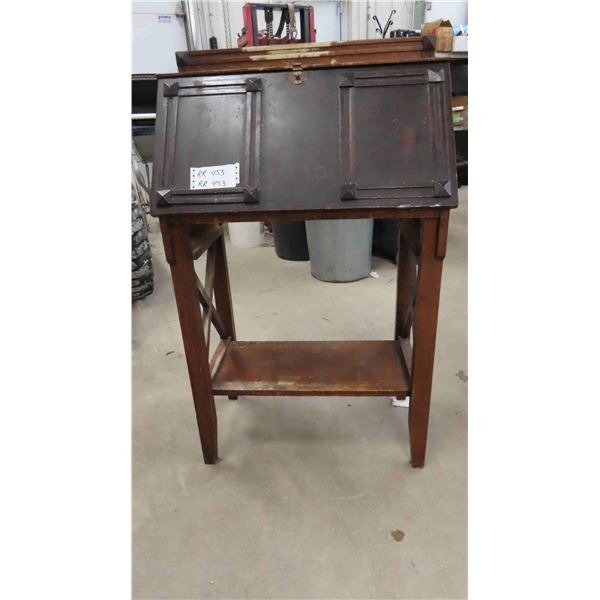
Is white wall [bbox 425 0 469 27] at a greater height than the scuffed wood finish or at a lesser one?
greater

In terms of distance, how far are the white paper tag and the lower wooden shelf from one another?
0.68 metres

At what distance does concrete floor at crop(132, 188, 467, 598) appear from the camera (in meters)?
1.18

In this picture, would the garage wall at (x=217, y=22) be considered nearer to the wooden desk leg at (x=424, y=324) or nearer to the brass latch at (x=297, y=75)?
the brass latch at (x=297, y=75)

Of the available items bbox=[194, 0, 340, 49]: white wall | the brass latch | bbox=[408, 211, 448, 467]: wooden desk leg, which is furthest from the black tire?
bbox=[194, 0, 340, 49]: white wall

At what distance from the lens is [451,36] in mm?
3693

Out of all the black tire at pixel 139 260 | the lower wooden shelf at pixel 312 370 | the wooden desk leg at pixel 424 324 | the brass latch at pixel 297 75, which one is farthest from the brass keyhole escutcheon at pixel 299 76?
the black tire at pixel 139 260

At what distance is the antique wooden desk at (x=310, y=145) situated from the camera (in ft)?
3.58

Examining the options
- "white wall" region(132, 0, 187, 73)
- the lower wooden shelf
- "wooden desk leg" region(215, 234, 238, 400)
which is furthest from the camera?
"white wall" region(132, 0, 187, 73)

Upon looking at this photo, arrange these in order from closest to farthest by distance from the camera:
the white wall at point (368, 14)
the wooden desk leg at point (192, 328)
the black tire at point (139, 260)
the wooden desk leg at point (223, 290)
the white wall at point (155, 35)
Result: 1. the wooden desk leg at point (192, 328)
2. the wooden desk leg at point (223, 290)
3. the black tire at point (139, 260)
4. the white wall at point (155, 35)
5. the white wall at point (368, 14)

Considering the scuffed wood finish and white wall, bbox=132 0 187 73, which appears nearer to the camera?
the scuffed wood finish

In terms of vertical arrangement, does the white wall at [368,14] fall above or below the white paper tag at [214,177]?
above

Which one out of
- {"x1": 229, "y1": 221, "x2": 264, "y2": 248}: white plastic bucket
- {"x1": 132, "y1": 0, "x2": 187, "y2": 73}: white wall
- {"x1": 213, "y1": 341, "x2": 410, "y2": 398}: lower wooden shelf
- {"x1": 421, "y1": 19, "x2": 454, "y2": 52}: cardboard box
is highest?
{"x1": 132, "y1": 0, "x2": 187, "y2": 73}: white wall

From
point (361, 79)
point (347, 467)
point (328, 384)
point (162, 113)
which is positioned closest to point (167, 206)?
point (162, 113)

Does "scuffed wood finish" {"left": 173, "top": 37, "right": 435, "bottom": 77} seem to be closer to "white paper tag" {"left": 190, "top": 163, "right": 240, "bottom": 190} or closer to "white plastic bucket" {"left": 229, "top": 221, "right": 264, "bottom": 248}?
"white paper tag" {"left": 190, "top": 163, "right": 240, "bottom": 190}
